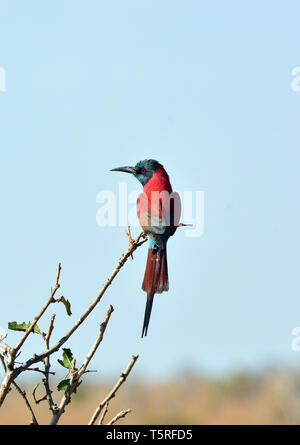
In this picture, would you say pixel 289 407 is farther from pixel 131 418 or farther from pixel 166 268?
pixel 166 268

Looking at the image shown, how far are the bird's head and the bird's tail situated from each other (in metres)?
1.03

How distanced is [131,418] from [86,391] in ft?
25.6

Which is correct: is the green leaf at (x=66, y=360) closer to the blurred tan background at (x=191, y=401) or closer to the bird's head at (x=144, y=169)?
the bird's head at (x=144, y=169)

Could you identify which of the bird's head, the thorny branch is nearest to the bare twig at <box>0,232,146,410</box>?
the thorny branch

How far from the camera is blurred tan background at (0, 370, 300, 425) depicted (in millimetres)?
36531

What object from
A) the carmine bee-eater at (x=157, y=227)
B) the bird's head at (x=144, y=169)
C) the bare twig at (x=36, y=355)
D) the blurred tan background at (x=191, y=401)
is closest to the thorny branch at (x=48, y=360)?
the bare twig at (x=36, y=355)

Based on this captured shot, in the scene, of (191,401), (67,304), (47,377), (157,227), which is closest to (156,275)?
(157,227)

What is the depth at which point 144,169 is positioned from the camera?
720 cm
